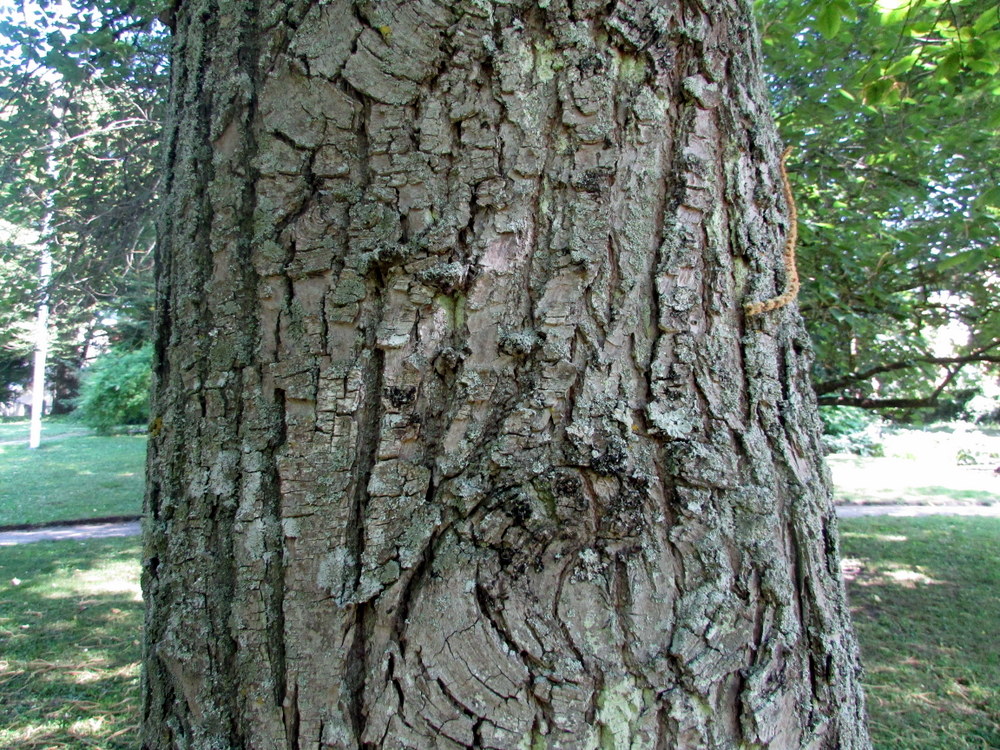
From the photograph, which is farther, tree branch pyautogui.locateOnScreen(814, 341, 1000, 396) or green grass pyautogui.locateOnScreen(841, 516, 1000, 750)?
tree branch pyautogui.locateOnScreen(814, 341, 1000, 396)

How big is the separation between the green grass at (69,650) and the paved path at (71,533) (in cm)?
87

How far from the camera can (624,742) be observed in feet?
3.66

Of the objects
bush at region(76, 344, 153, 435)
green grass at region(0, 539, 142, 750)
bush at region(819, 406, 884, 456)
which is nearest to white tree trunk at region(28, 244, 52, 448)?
bush at region(76, 344, 153, 435)

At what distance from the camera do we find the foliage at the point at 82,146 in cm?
537

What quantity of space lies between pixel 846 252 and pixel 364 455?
16.4ft

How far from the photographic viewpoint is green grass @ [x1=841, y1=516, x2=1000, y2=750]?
150 inches

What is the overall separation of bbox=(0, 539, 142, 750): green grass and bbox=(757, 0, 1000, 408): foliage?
5.03 meters

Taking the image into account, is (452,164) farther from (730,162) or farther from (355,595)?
(355,595)

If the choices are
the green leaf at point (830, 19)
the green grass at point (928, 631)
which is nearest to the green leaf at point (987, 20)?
the green leaf at point (830, 19)

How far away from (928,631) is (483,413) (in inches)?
217

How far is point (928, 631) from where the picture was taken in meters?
5.28

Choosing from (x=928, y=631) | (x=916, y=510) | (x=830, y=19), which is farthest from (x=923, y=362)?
(x=916, y=510)

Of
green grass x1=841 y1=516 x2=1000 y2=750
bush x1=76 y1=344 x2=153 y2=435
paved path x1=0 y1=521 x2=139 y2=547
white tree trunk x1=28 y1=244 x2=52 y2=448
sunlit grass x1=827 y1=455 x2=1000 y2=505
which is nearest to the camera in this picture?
green grass x1=841 y1=516 x2=1000 y2=750

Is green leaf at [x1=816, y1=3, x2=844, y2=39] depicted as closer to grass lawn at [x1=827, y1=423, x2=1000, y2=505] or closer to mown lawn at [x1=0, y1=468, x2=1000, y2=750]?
mown lawn at [x1=0, y1=468, x2=1000, y2=750]
